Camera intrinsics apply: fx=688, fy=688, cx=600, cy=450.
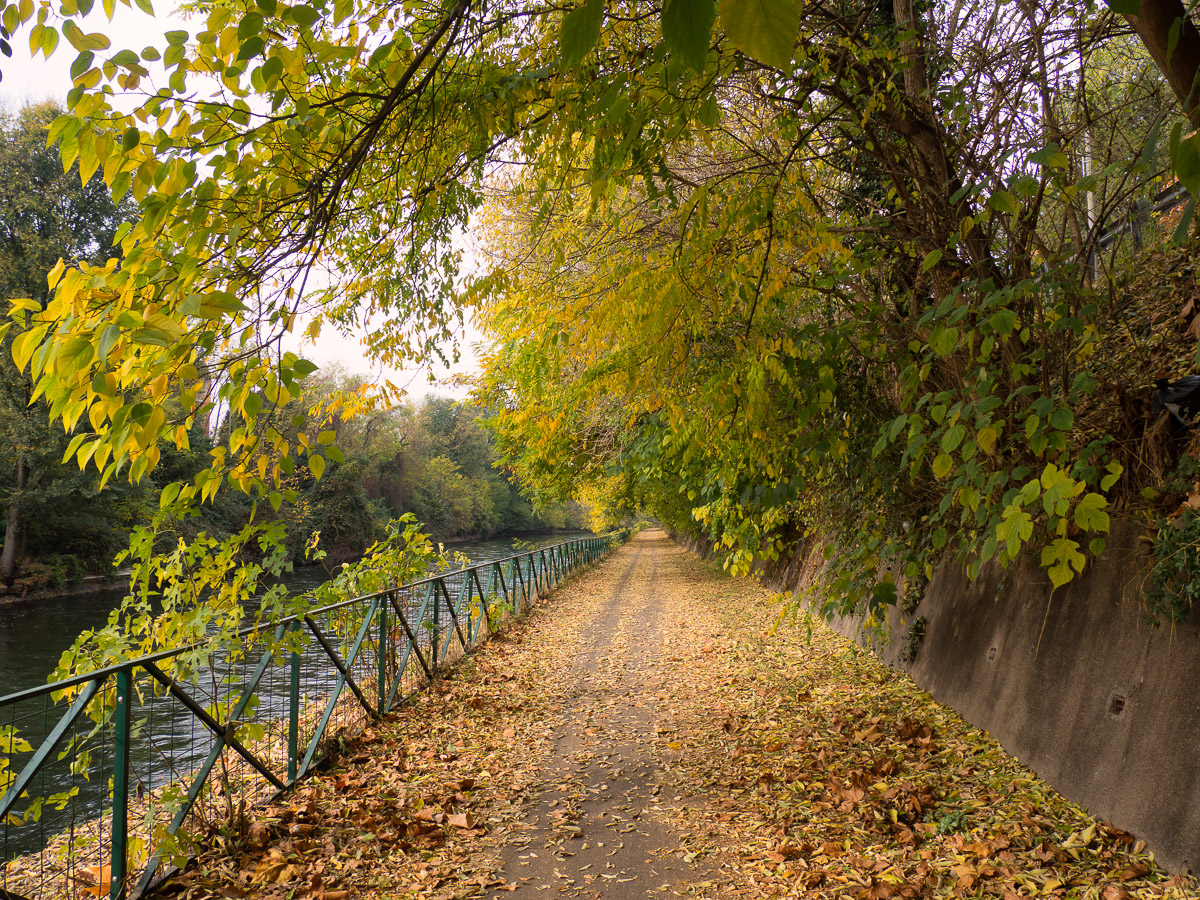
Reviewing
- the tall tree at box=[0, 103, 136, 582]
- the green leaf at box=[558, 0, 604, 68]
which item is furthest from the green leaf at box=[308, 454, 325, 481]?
the tall tree at box=[0, 103, 136, 582]

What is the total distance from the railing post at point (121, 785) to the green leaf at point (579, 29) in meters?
3.98

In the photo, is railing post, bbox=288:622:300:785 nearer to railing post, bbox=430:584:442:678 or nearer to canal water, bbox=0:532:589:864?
canal water, bbox=0:532:589:864

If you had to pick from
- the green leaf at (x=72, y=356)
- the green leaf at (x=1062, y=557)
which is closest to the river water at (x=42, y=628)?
the green leaf at (x=72, y=356)

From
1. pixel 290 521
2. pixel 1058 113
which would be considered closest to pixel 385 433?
pixel 290 521

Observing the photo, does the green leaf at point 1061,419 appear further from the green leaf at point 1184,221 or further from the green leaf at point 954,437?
the green leaf at point 1184,221

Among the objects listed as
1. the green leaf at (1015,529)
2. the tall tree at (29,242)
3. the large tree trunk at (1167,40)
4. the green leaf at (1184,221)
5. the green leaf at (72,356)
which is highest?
the tall tree at (29,242)

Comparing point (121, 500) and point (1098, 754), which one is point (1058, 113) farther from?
point (121, 500)

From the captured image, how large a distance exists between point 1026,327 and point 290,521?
1224 inches

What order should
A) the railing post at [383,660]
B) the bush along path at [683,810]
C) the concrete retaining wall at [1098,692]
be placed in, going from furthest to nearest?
the railing post at [383,660], the bush along path at [683,810], the concrete retaining wall at [1098,692]

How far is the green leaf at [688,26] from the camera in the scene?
89cm

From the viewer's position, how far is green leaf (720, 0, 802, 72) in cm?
84

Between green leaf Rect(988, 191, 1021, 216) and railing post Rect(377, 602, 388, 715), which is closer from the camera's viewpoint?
green leaf Rect(988, 191, 1021, 216)

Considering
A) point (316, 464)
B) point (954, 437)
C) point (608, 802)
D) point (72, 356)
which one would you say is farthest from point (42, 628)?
point (954, 437)

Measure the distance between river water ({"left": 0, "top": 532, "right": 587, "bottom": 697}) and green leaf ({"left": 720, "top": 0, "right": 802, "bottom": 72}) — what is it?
13047 millimetres
